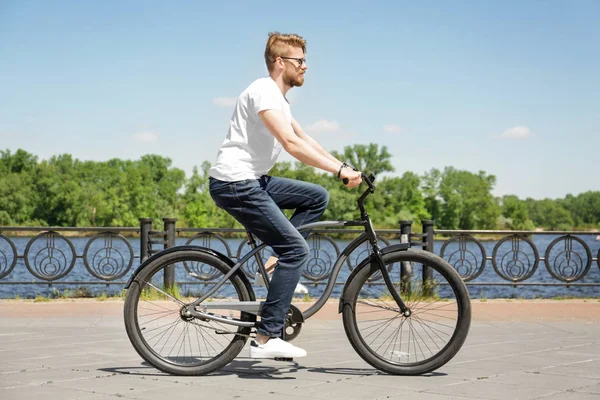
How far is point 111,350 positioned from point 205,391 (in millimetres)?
1984

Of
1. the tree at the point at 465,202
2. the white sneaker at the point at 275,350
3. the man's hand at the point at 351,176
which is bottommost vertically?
the white sneaker at the point at 275,350

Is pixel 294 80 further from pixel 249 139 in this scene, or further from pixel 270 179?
pixel 270 179

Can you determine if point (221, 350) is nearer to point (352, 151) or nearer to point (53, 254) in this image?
point (53, 254)

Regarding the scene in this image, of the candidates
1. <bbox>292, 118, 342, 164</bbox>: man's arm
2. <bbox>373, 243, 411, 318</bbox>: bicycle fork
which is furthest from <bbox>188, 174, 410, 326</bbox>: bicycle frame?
<bbox>292, 118, 342, 164</bbox>: man's arm

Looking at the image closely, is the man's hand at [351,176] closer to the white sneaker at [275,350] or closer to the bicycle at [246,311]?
the bicycle at [246,311]

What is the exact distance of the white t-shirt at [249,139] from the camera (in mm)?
4527

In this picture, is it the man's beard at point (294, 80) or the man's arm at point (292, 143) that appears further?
the man's beard at point (294, 80)

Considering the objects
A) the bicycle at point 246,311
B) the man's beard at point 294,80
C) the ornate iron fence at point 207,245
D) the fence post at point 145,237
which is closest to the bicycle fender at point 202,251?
→ the bicycle at point 246,311

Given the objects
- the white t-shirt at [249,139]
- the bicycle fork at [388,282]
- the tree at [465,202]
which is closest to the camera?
the white t-shirt at [249,139]

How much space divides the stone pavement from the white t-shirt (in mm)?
1221

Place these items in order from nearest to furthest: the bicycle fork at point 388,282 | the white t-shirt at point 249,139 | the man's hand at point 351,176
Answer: the man's hand at point 351,176, the white t-shirt at point 249,139, the bicycle fork at point 388,282

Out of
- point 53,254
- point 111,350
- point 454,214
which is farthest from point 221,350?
point 454,214

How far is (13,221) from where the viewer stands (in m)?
85.4

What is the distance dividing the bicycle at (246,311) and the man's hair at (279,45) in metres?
0.91
